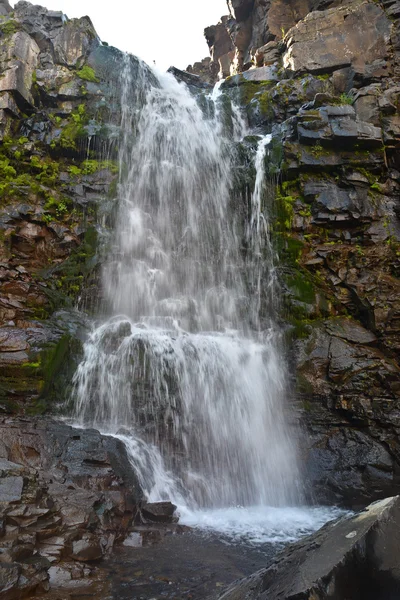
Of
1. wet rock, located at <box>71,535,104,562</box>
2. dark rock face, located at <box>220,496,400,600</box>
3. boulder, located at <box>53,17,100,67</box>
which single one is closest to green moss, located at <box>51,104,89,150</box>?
boulder, located at <box>53,17,100,67</box>

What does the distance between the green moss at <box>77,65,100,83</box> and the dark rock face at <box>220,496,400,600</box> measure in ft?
61.8

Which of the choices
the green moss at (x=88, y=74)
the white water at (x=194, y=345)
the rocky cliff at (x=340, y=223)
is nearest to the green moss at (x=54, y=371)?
the white water at (x=194, y=345)

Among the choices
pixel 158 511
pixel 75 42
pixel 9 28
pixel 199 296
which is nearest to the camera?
pixel 158 511

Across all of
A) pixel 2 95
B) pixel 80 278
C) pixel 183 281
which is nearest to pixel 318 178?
pixel 183 281

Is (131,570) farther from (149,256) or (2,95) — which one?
(2,95)

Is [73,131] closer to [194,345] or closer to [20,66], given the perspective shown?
[20,66]

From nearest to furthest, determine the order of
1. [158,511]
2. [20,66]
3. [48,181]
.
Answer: [158,511] → [48,181] → [20,66]

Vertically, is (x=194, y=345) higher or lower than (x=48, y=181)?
lower

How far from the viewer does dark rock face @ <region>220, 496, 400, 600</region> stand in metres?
3.07

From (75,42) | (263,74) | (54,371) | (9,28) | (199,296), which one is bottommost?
(54,371)

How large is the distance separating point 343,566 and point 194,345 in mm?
6990

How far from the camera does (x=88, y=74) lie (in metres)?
17.9

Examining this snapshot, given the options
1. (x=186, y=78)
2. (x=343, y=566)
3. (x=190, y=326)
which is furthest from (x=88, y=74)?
(x=343, y=566)

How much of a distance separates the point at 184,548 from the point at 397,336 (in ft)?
26.1
